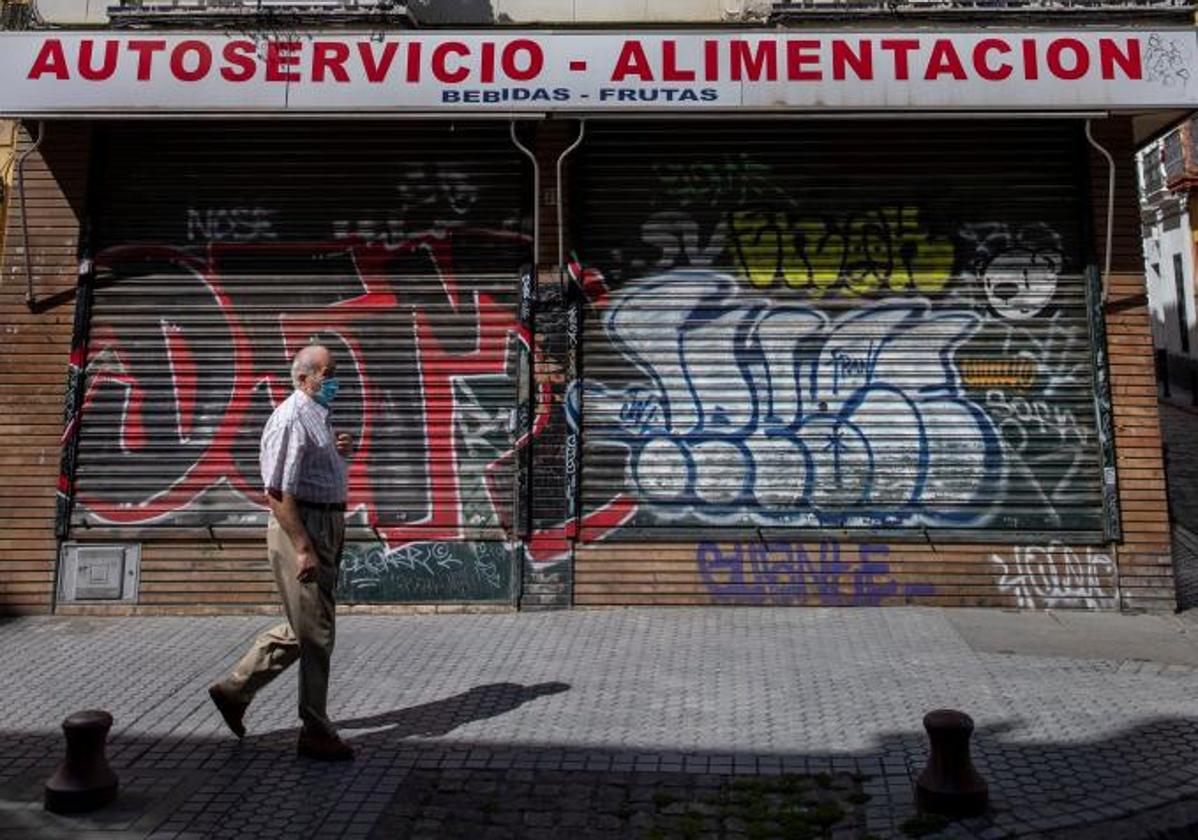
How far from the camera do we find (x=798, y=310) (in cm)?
799

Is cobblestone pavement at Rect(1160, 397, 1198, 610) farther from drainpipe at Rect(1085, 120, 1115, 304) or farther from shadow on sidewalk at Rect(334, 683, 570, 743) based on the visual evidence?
shadow on sidewalk at Rect(334, 683, 570, 743)

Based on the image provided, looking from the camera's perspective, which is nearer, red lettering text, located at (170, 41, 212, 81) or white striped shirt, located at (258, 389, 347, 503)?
white striped shirt, located at (258, 389, 347, 503)

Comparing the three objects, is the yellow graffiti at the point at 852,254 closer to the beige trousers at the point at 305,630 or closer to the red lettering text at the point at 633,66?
the red lettering text at the point at 633,66

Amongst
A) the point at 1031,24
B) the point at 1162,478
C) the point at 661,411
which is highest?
the point at 1031,24

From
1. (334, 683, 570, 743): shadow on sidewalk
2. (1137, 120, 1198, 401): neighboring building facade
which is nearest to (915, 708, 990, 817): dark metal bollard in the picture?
(334, 683, 570, 743): shadow on sidewalk

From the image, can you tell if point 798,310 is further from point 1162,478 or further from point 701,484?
point 1162,478

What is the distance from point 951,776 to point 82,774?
375 cm

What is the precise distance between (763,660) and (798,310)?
310cm

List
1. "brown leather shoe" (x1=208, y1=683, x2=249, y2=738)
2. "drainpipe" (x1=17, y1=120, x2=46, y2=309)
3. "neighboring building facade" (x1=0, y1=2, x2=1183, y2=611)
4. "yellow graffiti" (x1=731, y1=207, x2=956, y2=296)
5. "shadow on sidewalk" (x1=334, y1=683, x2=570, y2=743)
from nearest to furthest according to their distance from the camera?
"brown leather shoe" (x1=208, y1=683, x2=249, y2=738) < "shadow on sidewalk" (x1=334, y1=683, x2=570, y2=743) < "neighboring building facade" (x1=0, y1=2, x2=1183, y2=611) < "drainpipe" (x1=17, y1=120, x2=46, y2=309) < "yellow graffiti" (x1=731, y1=207, x2=956, y2=296)

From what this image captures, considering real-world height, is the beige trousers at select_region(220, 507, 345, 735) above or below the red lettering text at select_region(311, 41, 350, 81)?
below

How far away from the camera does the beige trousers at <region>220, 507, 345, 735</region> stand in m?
4.64

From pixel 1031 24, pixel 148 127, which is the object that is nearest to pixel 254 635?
pixel 148 127

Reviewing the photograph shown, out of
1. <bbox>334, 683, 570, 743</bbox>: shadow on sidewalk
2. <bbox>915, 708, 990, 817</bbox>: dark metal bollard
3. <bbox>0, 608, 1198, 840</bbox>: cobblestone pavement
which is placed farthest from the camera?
<bbox>334, 683, 570, 743</bbox>: shadow on sidewalk

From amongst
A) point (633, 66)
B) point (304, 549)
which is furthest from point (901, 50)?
point (304, 549)
